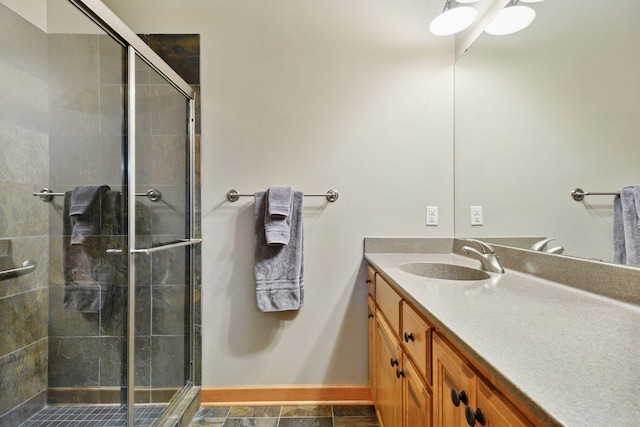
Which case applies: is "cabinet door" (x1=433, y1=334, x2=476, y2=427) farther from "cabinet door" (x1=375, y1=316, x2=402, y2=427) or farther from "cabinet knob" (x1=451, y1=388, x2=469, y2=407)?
"cabinet door" (x1=375, y1=316, x2=402, y2=427)

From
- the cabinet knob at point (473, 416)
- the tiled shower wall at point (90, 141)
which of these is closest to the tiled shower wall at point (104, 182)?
the tiled shower wall at point (90, 141)

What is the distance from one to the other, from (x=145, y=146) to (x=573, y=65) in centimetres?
173

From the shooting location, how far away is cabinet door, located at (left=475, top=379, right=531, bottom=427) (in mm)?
417

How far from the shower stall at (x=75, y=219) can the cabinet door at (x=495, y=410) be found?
4.16 feet

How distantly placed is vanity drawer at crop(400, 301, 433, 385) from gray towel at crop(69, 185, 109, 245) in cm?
132

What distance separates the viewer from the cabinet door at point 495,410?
0.42m

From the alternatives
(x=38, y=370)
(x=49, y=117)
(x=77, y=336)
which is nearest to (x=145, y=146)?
(x=49, y=117)

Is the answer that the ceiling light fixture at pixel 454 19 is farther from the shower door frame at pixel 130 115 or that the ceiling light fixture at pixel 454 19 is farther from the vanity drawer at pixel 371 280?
the shower door frame at pixel 130 115

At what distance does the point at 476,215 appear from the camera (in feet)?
4.88

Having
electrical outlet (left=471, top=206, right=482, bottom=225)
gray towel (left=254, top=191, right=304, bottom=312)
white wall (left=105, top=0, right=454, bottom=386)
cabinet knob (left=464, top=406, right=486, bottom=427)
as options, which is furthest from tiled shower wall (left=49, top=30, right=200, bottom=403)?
electrical outlet (left=471, top=206, right=482, bottom=225)

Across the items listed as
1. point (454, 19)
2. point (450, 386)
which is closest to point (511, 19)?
point (454, 19)

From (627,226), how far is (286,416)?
1649mm

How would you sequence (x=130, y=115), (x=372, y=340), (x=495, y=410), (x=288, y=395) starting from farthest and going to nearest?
1. (x=288, y=395)
2. (x=372, y=340)
3. (x=130, y=115)
4. (x=495, y=410)

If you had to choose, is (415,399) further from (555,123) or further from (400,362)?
(555,123)
